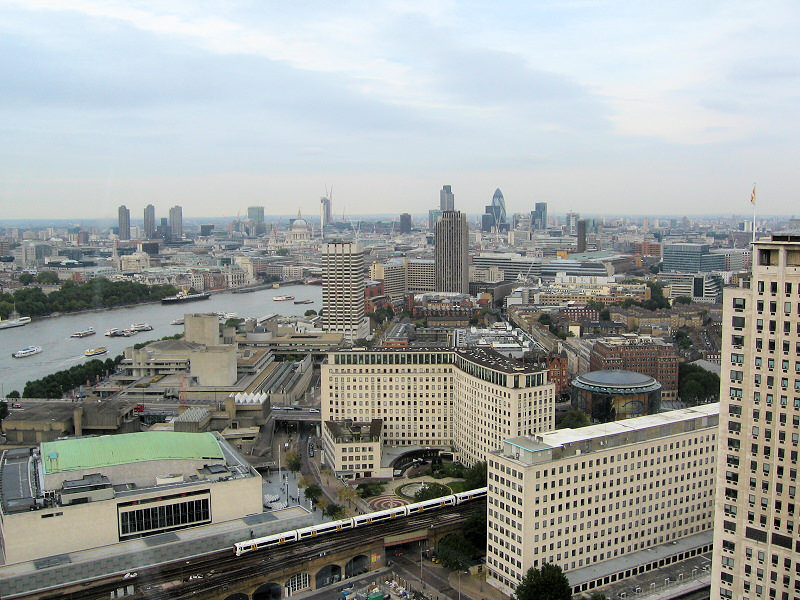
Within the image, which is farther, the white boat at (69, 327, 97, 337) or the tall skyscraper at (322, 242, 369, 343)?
the white boat at (69, 327, 97, 337)

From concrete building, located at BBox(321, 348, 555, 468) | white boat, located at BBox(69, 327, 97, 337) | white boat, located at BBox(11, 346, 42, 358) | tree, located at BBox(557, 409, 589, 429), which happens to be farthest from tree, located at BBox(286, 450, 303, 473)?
white boat, located at BBox(69, 327, 97, 337)

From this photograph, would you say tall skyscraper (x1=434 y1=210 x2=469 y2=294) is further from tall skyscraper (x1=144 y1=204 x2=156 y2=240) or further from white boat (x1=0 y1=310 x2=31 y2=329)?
white boat (x1=0 y1=310 x2=31 y2=329)

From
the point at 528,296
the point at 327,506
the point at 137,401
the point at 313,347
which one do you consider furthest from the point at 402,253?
the point at 327,506

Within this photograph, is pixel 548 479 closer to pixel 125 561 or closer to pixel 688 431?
pixel 688 431

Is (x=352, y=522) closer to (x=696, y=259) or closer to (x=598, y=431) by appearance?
(x=598, y=431)

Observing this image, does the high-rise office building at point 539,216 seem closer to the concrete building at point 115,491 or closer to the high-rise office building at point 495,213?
the high-rise office building at point 495,213

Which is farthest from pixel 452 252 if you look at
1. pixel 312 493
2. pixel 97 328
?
pixel 312 493

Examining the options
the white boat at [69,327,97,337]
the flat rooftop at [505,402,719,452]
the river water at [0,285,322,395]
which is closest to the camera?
the flat rooftop at [505,402,719,452]

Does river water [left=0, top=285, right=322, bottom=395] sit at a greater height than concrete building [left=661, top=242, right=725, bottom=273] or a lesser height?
lesser
